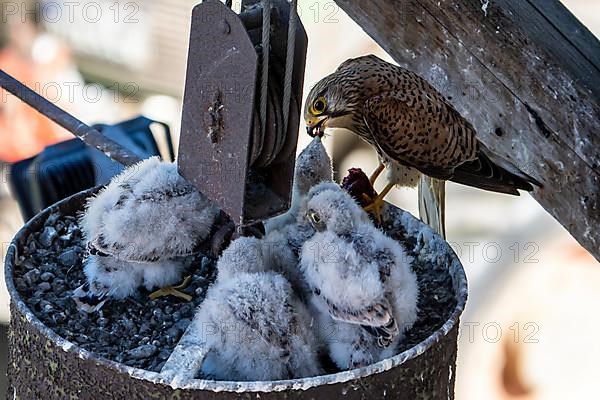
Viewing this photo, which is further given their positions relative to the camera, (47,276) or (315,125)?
(315,125)

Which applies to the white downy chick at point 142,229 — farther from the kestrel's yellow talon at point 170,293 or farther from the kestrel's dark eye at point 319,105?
the kestrel's dark eye at point 319,105

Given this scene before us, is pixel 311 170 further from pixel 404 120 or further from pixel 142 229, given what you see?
pixel 404 120

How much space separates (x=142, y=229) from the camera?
64.2 inches

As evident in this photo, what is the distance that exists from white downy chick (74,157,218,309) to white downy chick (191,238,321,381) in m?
0.20

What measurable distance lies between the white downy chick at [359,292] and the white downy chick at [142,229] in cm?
24

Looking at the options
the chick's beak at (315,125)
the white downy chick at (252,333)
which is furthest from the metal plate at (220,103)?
the chick's beak at (315,125)

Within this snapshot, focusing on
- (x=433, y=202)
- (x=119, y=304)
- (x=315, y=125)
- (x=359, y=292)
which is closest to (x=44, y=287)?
(x=119, y=304)

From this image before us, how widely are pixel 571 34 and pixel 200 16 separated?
2.84ft

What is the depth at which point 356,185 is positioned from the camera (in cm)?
223

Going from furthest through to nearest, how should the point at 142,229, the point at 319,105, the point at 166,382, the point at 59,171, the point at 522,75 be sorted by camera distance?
the point at 59,171 → the point at 319,105 → the point at 522,75 → the point at 142,229 → the point at 166,382

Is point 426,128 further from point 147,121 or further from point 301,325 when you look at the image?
point 301,325

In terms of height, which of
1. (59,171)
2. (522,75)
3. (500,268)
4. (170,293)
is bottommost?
(59,171)

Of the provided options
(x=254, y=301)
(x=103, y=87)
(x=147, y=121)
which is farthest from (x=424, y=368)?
(x=103, y=87)

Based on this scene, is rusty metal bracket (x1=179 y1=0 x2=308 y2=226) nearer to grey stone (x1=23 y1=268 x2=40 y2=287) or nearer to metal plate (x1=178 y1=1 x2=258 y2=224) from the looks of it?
metal plate (x1=178 y1=1 x2=258 y2=224)
